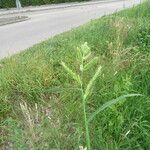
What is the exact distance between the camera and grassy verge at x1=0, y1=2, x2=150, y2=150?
3953 millimetres

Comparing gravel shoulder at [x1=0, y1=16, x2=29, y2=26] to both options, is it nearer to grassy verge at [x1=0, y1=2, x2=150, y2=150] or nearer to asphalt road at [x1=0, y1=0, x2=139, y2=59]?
asphalt road at [x1=0, y1=0, x2=139, y2=59]

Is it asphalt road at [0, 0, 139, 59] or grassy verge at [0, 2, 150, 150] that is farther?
asphalt road at [0, 0, 139, 59]

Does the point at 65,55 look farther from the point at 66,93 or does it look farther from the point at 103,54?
the point at 66,93

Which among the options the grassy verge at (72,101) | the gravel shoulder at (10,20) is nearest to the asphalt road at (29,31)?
the gravel shoulder at (10,20)

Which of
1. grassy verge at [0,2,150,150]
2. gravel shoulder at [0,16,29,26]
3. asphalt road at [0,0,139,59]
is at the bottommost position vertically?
gravel shoulder at [0,16,29,26]

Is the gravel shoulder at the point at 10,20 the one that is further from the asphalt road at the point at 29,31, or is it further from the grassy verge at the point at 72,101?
the grassy verge at the point at 72,101

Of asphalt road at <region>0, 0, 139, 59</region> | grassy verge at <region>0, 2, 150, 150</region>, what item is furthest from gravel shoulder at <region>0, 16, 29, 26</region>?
grassy verge at <region>0, 2, 150, 150</region>

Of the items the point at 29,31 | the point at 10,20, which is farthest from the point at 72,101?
the point at 10,20

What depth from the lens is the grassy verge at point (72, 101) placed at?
395 centimetres

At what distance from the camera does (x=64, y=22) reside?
18906 millimetres

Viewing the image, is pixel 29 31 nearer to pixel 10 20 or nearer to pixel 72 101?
pixel 10 20

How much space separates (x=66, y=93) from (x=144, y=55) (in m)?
1.19

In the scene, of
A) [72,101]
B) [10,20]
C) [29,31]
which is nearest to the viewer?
[72,101]

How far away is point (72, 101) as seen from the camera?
15.0ft
